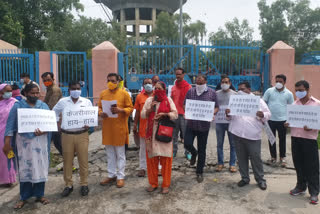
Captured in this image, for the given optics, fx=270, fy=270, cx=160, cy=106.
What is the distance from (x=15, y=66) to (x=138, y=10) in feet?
121

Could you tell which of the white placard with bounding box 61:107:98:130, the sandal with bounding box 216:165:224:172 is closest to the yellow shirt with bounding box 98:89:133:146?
the white placard with bounding box 61:107:98:130

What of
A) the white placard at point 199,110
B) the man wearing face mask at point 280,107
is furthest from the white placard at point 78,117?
the man wearing face mask at point 280,107

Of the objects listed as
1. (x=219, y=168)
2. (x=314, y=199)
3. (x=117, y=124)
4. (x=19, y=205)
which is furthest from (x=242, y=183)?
(x=19, y=205)

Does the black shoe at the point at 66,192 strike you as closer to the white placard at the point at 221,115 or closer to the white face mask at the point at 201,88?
the white face mask at the point at 201,88

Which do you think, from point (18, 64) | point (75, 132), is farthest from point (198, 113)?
point (18, 64)

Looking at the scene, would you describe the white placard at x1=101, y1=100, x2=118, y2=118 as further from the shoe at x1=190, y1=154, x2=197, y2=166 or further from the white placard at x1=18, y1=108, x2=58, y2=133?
the shoe at x1=190, y1=154, x2=197, y2=166

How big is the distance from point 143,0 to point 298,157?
42.9m

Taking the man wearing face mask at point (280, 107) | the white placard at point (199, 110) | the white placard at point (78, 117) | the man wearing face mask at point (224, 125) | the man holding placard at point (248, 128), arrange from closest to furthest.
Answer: the white placard at point (78, 117) → the man holding placard at point (248, 128) → the white placard at point (199, 110) → the man wearing face mask at point (224, 125) → the man wearing face mask at point (280, 107)

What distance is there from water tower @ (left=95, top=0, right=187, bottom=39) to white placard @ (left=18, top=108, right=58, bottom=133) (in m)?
38.6

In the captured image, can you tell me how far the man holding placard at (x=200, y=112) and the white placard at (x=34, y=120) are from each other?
2078 millimetres

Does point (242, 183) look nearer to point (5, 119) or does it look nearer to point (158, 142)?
point (158, 142)

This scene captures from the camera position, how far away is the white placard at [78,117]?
3.83 m

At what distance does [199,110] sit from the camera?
4.36 meters

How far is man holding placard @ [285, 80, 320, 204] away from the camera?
3590 mm
